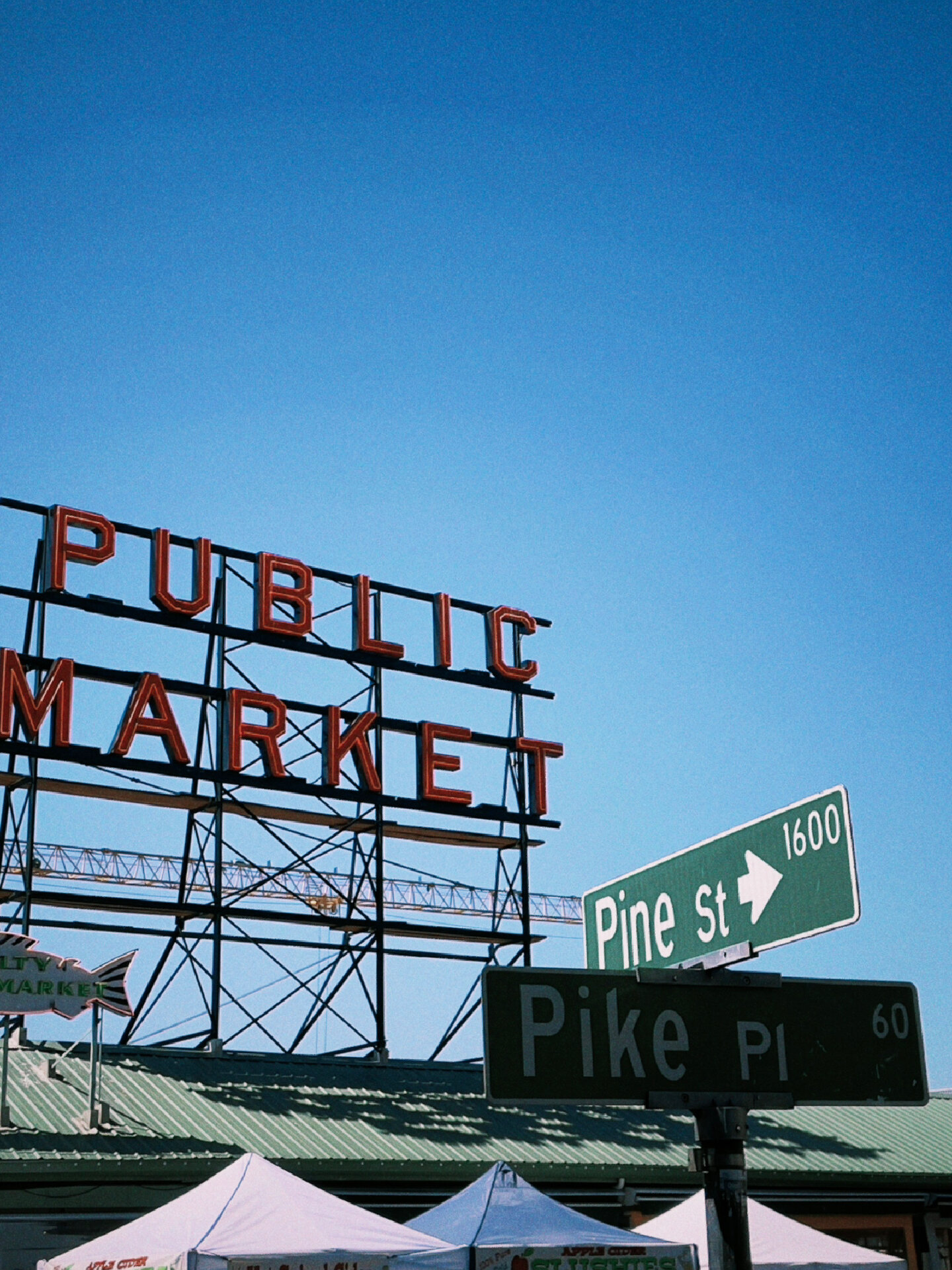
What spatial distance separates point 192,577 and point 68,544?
2326 millimetres

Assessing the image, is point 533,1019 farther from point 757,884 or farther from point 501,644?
point 501,644

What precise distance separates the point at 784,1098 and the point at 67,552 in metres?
21.1

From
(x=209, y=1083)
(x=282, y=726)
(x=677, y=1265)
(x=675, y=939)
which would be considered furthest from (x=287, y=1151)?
(x=675, y=939)

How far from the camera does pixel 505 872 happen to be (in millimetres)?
28203

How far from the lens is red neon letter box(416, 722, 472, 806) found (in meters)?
27.5

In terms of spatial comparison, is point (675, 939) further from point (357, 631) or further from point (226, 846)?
point (357, 631)

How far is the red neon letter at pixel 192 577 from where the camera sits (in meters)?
25.9

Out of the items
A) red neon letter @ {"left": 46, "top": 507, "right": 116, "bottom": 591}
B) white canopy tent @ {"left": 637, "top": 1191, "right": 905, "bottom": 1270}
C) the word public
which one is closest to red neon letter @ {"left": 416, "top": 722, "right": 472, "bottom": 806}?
the word public

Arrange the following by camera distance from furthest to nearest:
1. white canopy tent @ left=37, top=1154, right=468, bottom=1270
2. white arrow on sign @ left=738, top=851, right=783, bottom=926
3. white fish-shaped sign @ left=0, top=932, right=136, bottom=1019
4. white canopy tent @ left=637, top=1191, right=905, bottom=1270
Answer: white fish-shaped sign @ left=0, top=932, right=136, bottom=1019
white canopy tent @ left=637, top=1191, right=905, bottom=1270
white canopy tent @ left=37, top=1154, right=468, bottom=1270
white arrow on sign @ left=738, top=851, right=783, bottom=926

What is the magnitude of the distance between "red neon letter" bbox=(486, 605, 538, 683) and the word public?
0.06 ft

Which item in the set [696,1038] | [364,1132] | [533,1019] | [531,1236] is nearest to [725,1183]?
[696,1038]

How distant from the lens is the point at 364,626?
92.2ft

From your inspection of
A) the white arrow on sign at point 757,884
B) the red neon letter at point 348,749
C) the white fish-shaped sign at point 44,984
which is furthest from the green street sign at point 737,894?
the red neon letter at point 348,749

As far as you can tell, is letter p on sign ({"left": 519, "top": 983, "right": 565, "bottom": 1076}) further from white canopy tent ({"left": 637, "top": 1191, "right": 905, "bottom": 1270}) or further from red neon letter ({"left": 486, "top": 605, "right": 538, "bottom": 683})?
red neon letter ({"left": 486, "top": 605, "right": 538, "bottom": 683})
